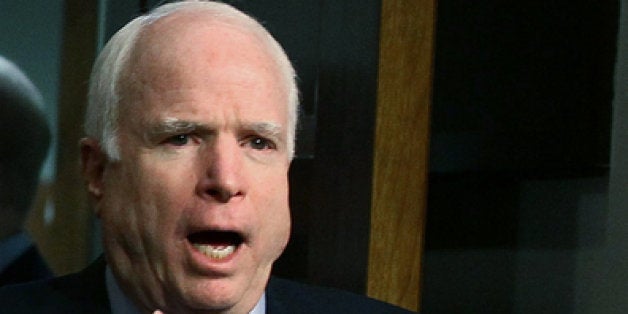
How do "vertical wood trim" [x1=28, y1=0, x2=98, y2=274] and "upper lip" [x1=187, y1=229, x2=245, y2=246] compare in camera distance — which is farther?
"vertical wood trim" [x1=28, y1=0, x2=98, y2=274]

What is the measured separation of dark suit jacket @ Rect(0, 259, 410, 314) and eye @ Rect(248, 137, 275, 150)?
21 centimetres

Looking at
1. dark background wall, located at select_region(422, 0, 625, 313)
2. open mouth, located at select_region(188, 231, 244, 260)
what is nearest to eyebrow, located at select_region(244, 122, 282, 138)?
open mouth, located at select_region(188, 231, 244, 260)

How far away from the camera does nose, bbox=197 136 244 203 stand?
3.96ft

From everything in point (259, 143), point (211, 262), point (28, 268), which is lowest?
point (28, 268)

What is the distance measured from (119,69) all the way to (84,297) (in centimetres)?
25

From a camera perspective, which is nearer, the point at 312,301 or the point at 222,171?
the point at 222,171

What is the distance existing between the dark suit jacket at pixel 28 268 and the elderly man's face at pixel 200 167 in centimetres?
43

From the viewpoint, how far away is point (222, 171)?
121 centimetres

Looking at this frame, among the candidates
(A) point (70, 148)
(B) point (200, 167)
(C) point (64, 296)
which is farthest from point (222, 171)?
(A) point (70, 148)

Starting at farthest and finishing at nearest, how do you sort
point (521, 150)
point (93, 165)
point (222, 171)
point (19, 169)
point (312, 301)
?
point (521, 150), point (19, 169), point (312, 301), point (93, 165), point (222, 171)

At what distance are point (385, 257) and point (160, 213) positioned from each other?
22.9 inches

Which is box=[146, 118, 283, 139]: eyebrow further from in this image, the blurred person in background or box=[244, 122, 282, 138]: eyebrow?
the blurred person in background

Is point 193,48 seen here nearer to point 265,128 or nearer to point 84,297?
point 265,128

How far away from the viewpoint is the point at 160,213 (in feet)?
4.08
